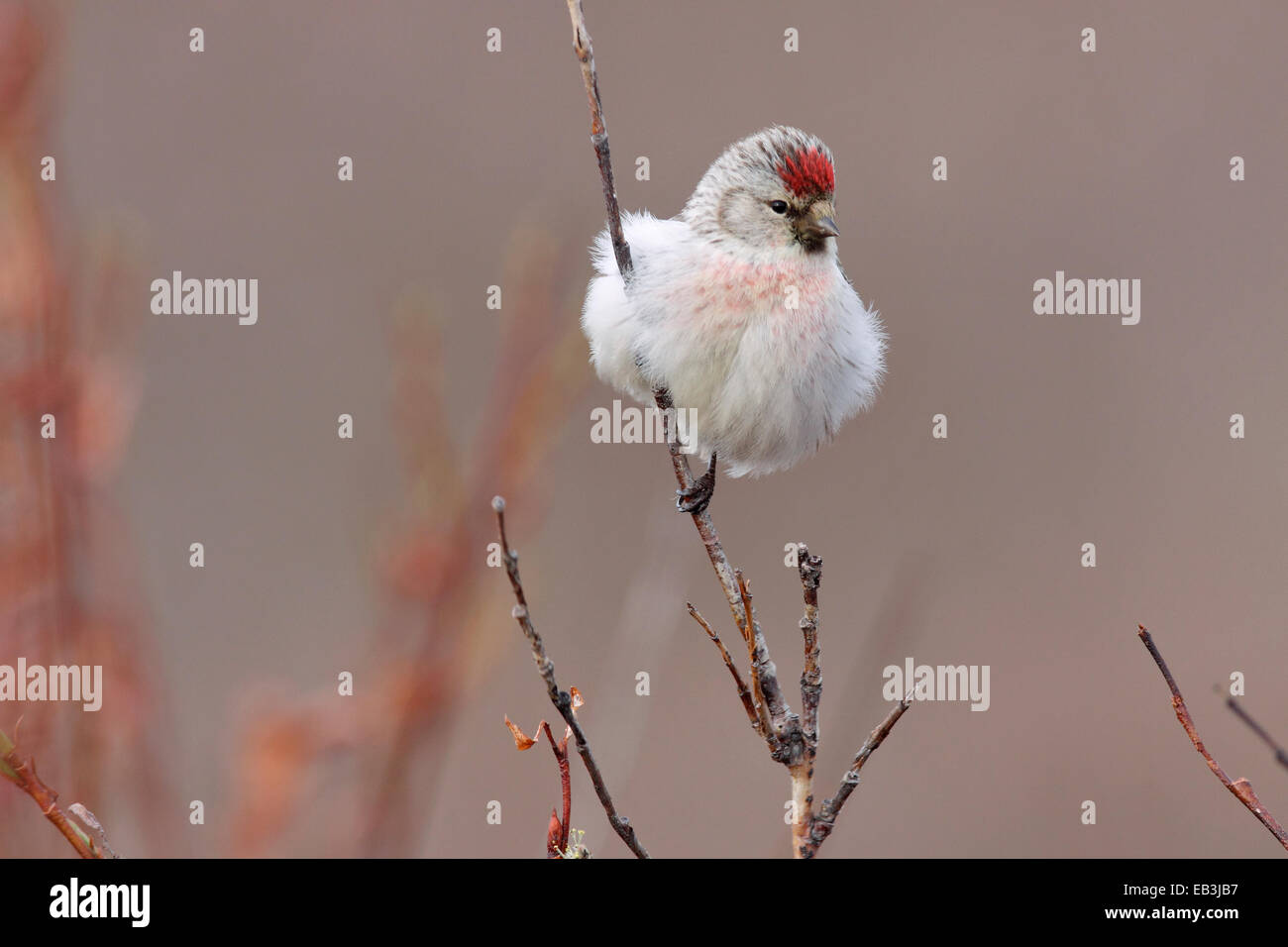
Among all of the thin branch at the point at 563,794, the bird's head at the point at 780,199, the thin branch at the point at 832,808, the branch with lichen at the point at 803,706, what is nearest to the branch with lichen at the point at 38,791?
the thin branch at the point at 563,794

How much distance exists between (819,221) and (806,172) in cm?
15

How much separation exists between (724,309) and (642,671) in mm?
1354

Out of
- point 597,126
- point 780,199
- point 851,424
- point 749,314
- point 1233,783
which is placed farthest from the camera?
point 851,424

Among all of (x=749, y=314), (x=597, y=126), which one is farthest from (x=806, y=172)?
(x=597, y=126)

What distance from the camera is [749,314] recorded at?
3.86 m

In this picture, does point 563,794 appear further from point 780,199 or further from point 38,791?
point 780,199

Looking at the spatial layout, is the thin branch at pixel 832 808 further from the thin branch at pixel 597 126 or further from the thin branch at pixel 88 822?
the thin branch at pixel 597 126

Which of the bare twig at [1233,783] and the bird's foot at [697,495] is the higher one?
the bird's foot at [697,495]

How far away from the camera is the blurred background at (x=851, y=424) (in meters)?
6.97

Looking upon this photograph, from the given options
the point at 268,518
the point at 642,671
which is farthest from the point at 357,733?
the point at 268,518

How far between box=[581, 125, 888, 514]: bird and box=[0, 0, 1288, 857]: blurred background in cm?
161

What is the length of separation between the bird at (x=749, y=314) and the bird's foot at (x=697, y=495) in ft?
0.04

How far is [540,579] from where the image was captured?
3.11m
